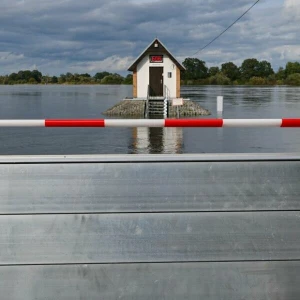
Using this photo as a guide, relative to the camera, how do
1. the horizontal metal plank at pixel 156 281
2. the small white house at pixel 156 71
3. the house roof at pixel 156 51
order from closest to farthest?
the horizontal metal plank at pixel 156 281 < the house roof at pixel 156 51 < the small white house at pixel 156 71

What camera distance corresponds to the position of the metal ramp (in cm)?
316

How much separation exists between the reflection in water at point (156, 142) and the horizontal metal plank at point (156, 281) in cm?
2244

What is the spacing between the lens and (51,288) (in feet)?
10.3

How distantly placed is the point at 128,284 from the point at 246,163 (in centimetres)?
103

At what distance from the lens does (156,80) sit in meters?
55.7

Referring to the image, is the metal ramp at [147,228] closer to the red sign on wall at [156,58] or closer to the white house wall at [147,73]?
the white house wall at [147,73]

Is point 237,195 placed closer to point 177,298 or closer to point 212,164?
point 212,164

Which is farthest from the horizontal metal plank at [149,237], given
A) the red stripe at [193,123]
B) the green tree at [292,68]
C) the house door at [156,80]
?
the green tree at [292,68]

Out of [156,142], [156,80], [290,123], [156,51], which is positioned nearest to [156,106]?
[156,80]

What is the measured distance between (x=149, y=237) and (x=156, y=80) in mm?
53102

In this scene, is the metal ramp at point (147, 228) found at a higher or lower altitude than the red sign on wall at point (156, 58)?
lower

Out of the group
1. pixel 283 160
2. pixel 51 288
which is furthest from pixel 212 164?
pixel 51 288

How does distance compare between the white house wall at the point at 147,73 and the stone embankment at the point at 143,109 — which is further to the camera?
the stone embankment at the point at 143,109

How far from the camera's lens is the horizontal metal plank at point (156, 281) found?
3.14 m
